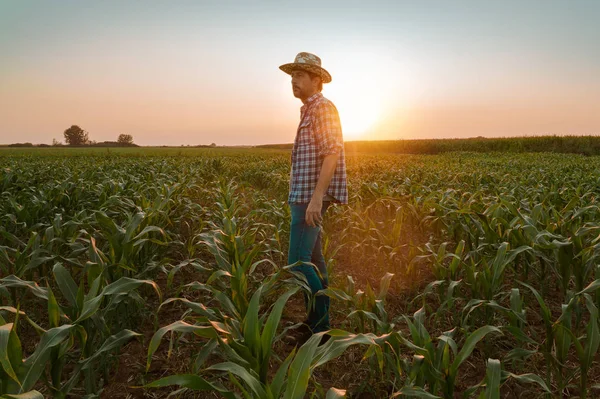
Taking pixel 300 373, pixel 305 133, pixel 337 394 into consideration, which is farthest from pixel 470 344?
pixel 305 133

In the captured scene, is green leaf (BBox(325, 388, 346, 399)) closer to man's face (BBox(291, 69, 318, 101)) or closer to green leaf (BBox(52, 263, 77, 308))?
green leaf (BBox(52, 263, 77, 308))

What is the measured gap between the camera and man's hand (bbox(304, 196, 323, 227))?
2777mm

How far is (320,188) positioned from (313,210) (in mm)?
167

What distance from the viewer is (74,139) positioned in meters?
100

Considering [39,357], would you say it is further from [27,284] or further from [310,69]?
[310,69]

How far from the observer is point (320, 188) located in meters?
2.79

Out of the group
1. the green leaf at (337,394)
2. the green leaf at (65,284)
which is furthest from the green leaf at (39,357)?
the green leaf at (337,394)

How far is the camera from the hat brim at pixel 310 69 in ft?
9.37

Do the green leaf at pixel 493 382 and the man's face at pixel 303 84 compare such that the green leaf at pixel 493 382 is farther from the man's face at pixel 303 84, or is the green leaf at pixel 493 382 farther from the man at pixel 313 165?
the man's face at pixel 303 84

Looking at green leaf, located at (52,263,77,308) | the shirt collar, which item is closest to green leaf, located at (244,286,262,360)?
green leaf, located at (52,263,77,308)

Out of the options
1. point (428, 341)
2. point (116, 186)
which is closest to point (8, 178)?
point (116, 186)

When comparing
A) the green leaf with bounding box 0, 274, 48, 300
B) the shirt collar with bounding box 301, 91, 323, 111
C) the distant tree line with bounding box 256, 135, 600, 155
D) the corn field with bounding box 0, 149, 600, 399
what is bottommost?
the corn field with bounding box 0, 149, 600, 399

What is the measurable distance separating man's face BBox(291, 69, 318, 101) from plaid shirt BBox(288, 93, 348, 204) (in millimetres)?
71

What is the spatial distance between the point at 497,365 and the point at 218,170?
16.5 m
